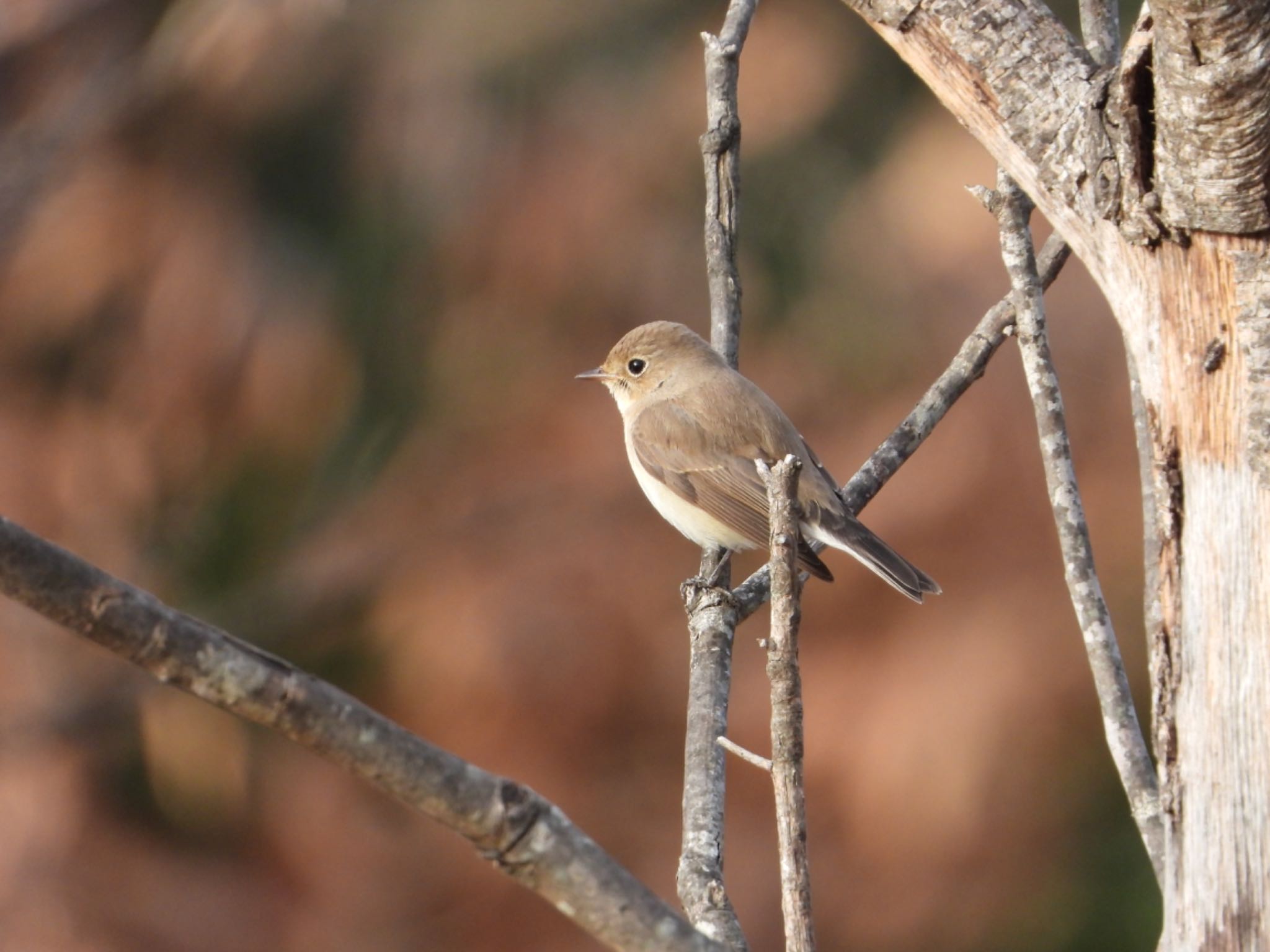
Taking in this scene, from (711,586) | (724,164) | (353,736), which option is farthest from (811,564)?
(353,736)

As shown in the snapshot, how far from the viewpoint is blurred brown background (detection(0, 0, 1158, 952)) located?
260 inches

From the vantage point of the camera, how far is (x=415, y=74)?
23.9ft

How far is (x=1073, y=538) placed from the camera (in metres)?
2.26

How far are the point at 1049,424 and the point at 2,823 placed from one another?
6.59 metres

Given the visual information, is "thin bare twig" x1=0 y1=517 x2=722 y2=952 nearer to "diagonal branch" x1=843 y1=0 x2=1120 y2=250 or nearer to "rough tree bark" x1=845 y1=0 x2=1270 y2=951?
"rough tree bark" x1=845 y1=0 x2=1270 y2=951

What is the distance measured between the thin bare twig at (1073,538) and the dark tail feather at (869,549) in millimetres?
1287

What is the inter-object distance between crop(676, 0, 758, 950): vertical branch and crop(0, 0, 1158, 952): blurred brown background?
3.03 metres

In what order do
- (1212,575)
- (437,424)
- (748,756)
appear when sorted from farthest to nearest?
1. (437,424)
2. (748,756)
3. (1212,575)

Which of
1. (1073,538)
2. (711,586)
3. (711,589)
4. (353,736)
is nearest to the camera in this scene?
(353,736)

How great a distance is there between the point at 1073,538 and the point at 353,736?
1.55m

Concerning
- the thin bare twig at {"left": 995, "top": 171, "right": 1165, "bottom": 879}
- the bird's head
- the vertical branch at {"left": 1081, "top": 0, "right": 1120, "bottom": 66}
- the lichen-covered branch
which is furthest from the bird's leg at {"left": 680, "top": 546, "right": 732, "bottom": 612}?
the lichen-covered branch

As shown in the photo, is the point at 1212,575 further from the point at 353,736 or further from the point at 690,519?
the point at 690,519

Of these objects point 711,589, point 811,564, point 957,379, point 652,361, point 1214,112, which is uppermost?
point 652,361

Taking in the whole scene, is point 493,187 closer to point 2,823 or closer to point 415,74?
point 415,74
